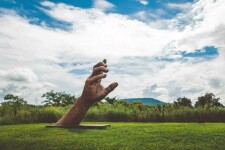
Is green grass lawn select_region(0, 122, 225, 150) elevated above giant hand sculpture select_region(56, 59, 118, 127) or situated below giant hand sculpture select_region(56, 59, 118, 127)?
below

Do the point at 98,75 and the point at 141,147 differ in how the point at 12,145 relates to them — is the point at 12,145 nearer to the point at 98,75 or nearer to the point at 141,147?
the point at 141,147

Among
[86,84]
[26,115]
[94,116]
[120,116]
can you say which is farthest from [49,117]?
[86,84]

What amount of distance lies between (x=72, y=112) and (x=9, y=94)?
12748 mm

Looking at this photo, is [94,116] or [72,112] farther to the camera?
[94,116]

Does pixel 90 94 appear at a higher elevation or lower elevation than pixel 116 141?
higher

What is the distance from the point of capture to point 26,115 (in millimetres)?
17141

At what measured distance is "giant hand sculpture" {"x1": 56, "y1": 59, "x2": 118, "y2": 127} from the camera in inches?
434

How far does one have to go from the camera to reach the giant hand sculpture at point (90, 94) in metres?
11.0

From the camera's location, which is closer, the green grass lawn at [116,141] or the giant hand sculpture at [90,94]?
the green grass lawn at [116,141]

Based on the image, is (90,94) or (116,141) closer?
(116,141)

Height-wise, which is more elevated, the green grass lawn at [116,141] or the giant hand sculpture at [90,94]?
the giant hand sculpture at [90,94]

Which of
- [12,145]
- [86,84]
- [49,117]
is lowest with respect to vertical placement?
[12,145]

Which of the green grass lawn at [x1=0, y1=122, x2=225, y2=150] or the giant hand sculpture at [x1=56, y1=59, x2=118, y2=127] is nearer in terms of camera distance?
the green grass lawn at [x1=0, y1=122, x2=225, y2=150]

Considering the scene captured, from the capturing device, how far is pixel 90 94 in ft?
36.3
